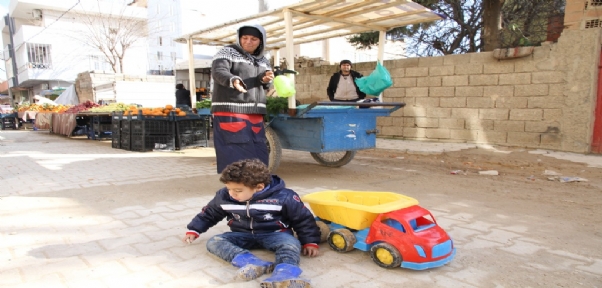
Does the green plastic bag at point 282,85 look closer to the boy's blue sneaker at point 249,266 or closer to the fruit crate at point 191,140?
the boy's blue sneaker at point 249,266

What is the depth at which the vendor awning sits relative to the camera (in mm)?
5082

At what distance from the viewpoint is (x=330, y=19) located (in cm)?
560

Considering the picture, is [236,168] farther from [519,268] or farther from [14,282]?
[519,268]

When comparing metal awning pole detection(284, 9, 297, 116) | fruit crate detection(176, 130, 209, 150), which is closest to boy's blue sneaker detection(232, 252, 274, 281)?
metal awning pole detection(284, 9, 297, 116)

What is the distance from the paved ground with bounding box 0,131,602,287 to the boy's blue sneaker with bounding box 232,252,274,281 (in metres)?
0.06

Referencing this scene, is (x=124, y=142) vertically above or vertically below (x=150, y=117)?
below

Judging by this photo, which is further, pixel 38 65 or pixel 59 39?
pixel 59 39

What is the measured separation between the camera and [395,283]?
2.20 m

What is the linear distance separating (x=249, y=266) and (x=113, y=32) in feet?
93.9

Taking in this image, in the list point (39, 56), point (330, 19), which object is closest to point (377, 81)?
point (330, 19)

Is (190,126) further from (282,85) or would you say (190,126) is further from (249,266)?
(249,266)

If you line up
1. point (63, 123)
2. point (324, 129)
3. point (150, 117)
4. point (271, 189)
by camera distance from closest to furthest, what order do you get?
point (271, 189), point (324, 129), point (150, 117), point (63, 123)

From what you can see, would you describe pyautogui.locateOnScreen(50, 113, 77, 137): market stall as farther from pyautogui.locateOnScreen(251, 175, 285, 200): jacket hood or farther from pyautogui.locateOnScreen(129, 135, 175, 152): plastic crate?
pyautogui.locateOnScreen(251, 175, 285, 200): jacket hood

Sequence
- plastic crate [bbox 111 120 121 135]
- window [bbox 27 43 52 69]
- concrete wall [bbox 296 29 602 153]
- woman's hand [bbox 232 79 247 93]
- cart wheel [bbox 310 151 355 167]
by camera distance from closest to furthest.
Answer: woman's hand [bbox 232 79 247 93], cart wheel [bbox 310 151 355 167], concrete wall [bbox 296 29 602 153], plastic crate [bbox 111 120 121 135], window [bbox 27 43 52 69]
